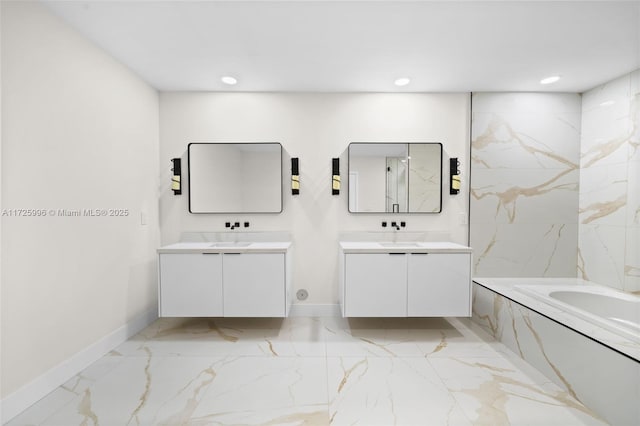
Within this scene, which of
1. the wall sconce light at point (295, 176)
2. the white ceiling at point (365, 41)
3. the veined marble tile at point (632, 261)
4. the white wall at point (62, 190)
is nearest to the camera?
the white wall at point (62, 190)

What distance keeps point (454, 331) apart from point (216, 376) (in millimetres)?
1999

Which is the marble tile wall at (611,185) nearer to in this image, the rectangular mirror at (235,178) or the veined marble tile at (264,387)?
the veined marble tile at (264,387)

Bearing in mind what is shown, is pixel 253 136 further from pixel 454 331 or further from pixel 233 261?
pixel 454 331

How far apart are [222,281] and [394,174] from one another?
1.91 meters

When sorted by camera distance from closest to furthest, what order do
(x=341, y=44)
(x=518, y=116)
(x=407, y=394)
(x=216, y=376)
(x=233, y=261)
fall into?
(x=407, y=394), (x=216, y=376), (x=341, y=44), (x=233, y=261), (x=518, y=116)

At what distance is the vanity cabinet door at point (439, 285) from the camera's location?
7.50 ft

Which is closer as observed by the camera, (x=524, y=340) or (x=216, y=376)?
(x=216, y=376)

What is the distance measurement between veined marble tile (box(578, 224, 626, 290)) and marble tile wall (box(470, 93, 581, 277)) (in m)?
0.07

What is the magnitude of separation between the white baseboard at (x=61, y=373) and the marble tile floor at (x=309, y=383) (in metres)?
0.04

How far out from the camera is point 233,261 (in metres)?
2.28

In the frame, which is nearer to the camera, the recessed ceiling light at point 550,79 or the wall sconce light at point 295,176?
the recessed ceiling light at point 550,79

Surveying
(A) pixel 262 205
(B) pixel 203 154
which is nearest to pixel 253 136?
(B) pixel 203 154

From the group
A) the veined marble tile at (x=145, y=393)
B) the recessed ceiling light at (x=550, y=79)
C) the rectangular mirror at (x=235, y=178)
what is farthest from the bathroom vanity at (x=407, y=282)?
the recessed ceiling light at (x=550, y=79)

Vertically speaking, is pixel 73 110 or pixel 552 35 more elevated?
pixel 552 35
